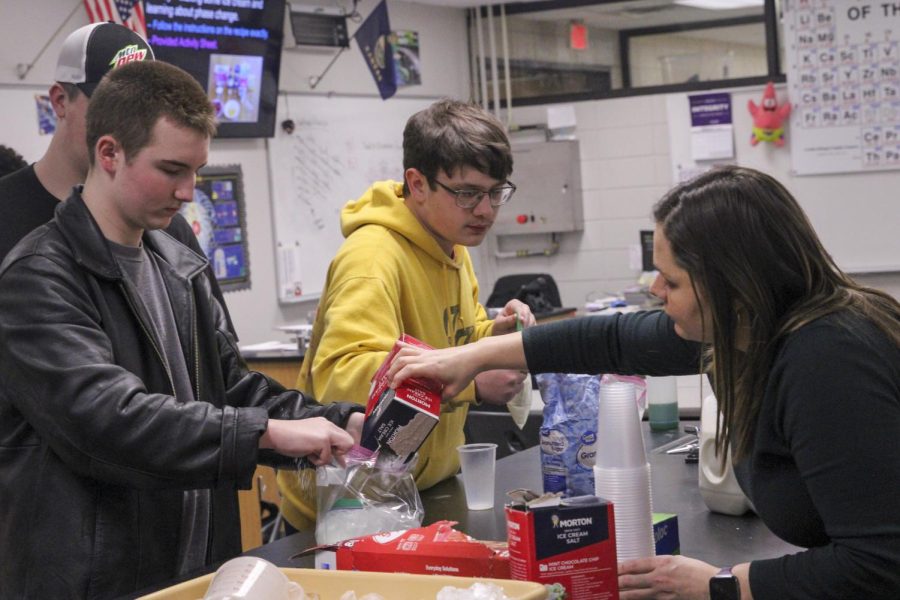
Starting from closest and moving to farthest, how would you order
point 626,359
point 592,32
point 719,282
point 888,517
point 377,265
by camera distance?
point 888,517 < point 719,282 < point 626,359 < point 377,265 < point 592,32

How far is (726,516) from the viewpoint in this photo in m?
1.98

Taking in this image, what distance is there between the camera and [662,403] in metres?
2.70

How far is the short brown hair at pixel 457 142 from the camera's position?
2287mm

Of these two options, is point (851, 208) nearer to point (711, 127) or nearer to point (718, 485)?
point (711, 127)

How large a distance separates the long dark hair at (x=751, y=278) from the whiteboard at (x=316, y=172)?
4655 mm

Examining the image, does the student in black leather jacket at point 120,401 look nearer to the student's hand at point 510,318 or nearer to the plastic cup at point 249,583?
the plastic cup at point 249,583

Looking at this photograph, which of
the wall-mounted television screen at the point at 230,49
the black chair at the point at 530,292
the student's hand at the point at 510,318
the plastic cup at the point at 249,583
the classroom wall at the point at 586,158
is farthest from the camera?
the classroom wall at the point at 586,158

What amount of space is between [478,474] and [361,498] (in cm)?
30

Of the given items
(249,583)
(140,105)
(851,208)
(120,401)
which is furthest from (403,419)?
(851,208)

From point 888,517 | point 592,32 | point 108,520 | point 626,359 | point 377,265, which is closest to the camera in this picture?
point 888,517

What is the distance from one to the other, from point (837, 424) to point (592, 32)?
6468mm

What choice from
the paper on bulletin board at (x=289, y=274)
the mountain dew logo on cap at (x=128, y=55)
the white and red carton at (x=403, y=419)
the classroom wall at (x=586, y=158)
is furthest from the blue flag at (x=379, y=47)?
the white and red carton at (x=403, y=419)

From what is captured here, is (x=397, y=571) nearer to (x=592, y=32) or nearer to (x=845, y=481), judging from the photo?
(x=845, y=481)

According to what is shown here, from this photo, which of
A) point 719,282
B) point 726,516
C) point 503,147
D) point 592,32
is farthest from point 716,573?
point 592,32
